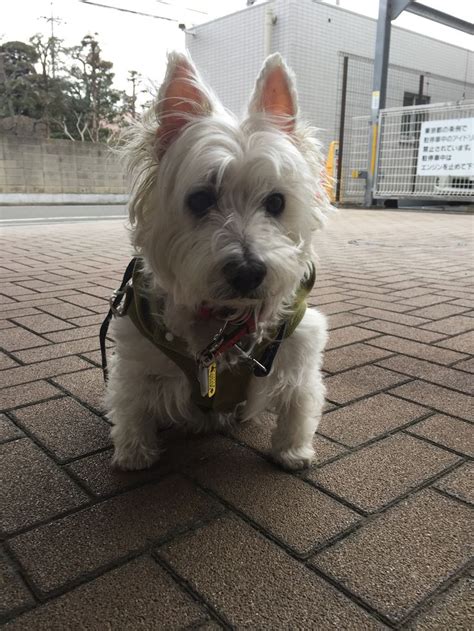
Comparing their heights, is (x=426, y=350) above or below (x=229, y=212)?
below

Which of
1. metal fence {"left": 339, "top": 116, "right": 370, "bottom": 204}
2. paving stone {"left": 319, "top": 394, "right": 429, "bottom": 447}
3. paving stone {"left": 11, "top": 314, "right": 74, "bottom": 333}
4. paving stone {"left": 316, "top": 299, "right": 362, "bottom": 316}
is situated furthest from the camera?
metal fence {"left": 339, "top": 116, "right": 370, "bottom": 204}

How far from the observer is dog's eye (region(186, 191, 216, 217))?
5.41ft

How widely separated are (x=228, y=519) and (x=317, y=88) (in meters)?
15.4

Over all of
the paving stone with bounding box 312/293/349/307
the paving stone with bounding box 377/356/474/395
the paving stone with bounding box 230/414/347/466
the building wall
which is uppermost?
the building wall

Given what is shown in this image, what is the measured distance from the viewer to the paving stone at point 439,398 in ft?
7.37

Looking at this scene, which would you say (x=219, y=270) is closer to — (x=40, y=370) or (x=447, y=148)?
(x=40, y=370)

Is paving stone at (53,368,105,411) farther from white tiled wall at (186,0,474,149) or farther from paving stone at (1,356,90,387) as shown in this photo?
white tiled wall at (186,0,474,149)

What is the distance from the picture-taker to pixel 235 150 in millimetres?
1615

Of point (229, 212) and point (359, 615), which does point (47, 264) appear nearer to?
point (229, 212)

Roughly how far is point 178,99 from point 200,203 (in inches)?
13.3

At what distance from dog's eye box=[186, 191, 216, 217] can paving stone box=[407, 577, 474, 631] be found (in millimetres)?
1176

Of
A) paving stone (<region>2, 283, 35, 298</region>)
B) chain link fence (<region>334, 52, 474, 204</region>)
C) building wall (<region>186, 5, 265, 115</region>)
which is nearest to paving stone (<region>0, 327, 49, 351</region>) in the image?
paving stone (<region>2, 283, 35, 298</region>)

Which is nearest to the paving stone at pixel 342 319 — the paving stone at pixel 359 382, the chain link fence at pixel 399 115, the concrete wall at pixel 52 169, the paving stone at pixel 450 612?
the paving stone at pixel 359 382

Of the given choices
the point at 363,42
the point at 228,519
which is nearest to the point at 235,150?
the point at 228,519
